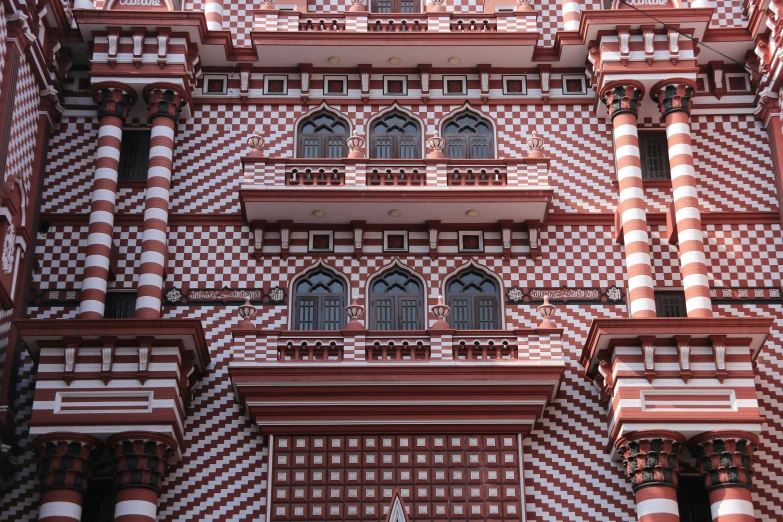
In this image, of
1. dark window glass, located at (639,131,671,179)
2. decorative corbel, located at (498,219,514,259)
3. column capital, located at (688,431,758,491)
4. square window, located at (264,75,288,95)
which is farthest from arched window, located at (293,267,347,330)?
column capital, located at (688,431,758,491)

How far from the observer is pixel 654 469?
811 inches

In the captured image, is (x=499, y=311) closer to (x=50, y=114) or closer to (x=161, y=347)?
(x=161, y=347)

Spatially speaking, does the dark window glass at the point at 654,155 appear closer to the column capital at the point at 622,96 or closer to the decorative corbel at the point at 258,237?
the column capital at the point at 622,96

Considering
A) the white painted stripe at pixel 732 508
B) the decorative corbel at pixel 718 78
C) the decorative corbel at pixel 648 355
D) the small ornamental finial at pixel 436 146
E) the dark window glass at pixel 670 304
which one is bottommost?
the white painted stripe at pixel 732 508

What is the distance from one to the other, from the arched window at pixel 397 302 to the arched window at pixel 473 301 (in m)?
0.51

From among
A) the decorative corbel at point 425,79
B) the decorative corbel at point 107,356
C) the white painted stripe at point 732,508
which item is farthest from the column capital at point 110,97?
the white painted stripe at point 732,508

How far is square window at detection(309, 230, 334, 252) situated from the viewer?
933 inches

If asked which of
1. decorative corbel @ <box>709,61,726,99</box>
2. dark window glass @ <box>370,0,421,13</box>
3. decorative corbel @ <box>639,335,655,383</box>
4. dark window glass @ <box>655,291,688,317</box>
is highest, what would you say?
dark window glass @ <box>370,0,421,13</box>

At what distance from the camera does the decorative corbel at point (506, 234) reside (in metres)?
23.6

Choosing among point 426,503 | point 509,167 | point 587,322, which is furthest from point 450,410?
point 509,167

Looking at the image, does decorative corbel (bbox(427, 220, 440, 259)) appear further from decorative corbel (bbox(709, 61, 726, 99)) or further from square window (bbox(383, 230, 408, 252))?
decorative corbel (bbox(709, 61, 726, 99))

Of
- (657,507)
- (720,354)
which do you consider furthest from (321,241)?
(657,507)

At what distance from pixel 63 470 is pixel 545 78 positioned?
1056 cm

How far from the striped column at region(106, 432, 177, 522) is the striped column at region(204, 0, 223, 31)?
821 cm
